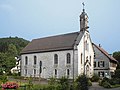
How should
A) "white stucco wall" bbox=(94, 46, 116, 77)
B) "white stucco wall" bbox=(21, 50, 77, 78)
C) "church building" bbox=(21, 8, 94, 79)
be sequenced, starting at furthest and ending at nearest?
1. "white stucco wall" bbox=(94, 46, 116, 77)
2. "white stucco wall" bbox=(21, 50, 77, 78)
3. "church building" bbox=(21, 8, 94, 79)

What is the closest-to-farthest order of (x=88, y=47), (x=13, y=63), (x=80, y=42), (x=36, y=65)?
(x=80, y=42), (x=88, y=47), (x=36, y=65), (x=13, y=63)

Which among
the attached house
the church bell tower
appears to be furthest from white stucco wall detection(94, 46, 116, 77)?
the church bell tower

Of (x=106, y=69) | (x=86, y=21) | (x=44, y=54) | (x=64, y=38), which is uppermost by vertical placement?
(x=86, y=21)

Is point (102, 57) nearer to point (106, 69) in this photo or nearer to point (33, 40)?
point (106, 69)

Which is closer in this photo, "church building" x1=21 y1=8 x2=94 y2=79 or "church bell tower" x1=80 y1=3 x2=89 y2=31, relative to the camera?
"church building" x1=21 y1=8 x2=94 y2=79

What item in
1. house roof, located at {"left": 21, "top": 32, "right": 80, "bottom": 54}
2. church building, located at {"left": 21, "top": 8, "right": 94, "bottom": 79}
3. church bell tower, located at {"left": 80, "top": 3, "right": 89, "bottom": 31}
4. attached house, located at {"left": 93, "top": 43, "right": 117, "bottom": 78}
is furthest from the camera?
attached house, located at {"left": 93, "top": 43, "right": 117, "bottom": 78}

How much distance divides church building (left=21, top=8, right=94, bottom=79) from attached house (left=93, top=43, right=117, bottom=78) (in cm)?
600

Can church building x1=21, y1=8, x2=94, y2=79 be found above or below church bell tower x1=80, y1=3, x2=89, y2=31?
below

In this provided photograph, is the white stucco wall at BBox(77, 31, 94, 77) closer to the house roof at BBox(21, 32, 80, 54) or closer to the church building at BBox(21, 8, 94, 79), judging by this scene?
the church building at BBox(21, 8, 94, 79)

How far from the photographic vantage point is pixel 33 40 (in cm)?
7444

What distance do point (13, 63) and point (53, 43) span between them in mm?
24720

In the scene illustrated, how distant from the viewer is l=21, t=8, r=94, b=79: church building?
185ft

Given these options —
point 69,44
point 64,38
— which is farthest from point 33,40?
point 69,44

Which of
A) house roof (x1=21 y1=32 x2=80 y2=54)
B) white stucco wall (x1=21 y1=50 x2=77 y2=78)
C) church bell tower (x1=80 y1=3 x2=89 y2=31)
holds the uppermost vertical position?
church bell tower (x1=80 y1=3 x2=89 y2=31)
